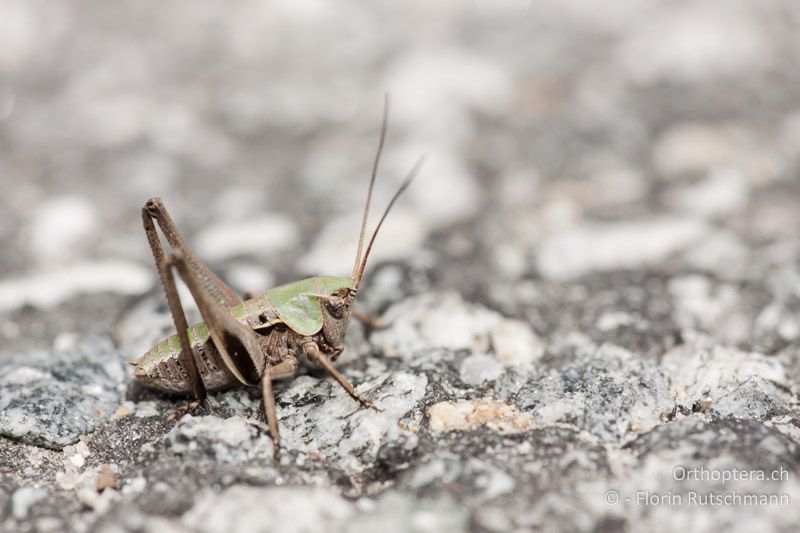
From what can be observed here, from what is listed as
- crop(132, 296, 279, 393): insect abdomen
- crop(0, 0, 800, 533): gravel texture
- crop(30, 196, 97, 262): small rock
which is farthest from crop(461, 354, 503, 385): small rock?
crop(30, 196, 97, 262): small rock

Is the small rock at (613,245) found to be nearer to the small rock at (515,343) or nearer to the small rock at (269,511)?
the small rock at (515,343)

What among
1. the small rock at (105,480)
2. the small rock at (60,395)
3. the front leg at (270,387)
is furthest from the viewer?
the small rock at (60,395)

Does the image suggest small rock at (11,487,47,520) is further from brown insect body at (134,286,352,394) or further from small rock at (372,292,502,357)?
small rock at (372,292,502,357)

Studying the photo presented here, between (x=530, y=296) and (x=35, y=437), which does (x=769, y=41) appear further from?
(x=35, y=437)

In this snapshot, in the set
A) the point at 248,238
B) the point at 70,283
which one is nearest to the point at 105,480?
the point at 70,283

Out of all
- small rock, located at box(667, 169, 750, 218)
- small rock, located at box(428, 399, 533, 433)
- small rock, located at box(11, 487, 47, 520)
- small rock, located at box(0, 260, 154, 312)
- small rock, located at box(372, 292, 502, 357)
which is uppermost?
small rock, located at box(0, 260, 154, 312)

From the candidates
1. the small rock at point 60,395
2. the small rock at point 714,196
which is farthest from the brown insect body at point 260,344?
the small rock at point 714,196

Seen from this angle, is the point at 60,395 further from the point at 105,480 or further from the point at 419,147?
the point at 419,147
